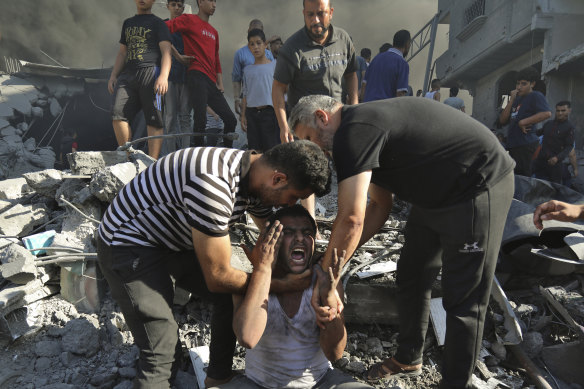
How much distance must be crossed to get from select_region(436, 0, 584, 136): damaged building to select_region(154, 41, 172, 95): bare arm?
1026cm

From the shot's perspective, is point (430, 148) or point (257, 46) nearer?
point (430, 148)

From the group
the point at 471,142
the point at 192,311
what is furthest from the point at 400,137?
the point at 192,311

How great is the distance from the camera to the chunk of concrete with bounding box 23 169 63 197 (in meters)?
4.03

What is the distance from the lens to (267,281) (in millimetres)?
1990

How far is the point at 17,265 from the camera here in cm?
301

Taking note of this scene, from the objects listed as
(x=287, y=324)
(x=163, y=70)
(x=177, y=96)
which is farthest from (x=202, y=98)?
(x=287, y=324)

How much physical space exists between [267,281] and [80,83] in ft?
35.5

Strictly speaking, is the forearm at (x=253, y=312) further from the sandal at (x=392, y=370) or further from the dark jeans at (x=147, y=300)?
the sandal at (x=392, y=370)

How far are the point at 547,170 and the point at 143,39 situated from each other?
238 inches

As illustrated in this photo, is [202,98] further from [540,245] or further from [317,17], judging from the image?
[540,245]

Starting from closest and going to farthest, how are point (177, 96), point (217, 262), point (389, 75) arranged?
1. point (217, 262)
2. point (389, 75)
3. point (177, 96)

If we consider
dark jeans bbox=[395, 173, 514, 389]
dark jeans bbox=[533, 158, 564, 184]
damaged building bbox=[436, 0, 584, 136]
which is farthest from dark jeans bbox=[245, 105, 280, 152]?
damaged building bbox=[436, 0, 584, 136]

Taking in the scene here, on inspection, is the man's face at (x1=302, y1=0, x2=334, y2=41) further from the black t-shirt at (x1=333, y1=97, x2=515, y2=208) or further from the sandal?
the sandal

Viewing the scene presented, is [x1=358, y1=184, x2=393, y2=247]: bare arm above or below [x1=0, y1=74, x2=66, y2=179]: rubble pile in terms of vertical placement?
below
